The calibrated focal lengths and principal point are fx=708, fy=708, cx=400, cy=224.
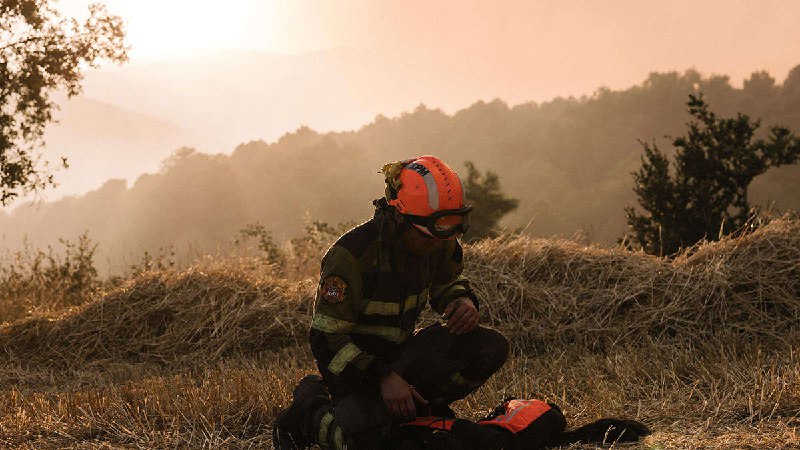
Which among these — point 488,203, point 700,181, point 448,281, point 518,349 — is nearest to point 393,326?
point 448,281

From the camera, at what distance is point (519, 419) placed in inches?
144

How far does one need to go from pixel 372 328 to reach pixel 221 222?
3960 cm

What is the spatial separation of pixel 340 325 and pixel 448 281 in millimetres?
769

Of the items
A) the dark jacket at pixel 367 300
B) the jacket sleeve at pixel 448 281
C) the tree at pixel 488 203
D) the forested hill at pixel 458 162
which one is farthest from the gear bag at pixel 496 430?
the forested hill at pixel 458 162

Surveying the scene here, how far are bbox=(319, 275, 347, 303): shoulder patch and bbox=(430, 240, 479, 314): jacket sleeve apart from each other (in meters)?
0.68

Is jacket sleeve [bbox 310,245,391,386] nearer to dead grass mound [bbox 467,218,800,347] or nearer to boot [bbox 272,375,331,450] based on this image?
boot [bbox 272,375,331,450]

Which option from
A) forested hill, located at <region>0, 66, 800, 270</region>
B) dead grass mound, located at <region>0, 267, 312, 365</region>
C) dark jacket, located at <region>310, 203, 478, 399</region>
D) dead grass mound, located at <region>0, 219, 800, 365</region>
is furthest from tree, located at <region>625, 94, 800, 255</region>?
forested hill, located at <region>0, 66, 800, 270</region>

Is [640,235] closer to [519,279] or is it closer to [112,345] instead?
[519,279]

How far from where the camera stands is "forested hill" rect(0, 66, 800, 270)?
32375 mm

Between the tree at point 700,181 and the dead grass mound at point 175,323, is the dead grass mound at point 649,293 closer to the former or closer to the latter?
the dead grass mound at point 175,323

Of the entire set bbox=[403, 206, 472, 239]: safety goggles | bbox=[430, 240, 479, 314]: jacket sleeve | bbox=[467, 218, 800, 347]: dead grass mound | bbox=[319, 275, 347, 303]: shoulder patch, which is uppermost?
bbox=[403, 206, 472, 239]: safety goggles

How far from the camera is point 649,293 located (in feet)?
22.8

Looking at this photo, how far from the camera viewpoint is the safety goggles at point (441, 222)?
338 centimetres

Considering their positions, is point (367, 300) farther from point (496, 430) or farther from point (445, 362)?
point (496, 430)
